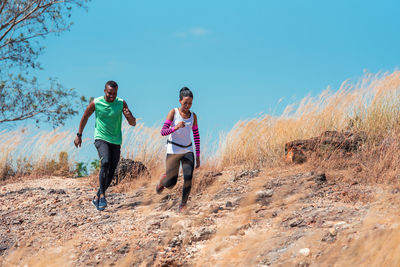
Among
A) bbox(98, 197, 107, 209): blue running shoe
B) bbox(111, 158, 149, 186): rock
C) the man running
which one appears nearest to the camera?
the man running

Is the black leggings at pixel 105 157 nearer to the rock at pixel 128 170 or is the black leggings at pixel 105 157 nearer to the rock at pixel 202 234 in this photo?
the rock at pixel 202 234

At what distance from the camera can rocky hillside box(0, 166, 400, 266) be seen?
420 cm

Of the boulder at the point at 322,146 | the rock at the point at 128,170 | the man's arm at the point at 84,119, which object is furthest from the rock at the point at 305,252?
the rock at the point at 128,170

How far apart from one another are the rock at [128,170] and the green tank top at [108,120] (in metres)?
2.99

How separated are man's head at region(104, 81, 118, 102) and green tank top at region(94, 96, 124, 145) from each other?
9cm

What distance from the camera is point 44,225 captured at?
6.96 meters

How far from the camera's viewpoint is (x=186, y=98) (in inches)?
240

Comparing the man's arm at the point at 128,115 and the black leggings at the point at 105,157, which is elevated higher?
the man's arm at the point at 128,115

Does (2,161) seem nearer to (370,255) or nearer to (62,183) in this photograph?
(62,183)

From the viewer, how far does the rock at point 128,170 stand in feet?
32.4

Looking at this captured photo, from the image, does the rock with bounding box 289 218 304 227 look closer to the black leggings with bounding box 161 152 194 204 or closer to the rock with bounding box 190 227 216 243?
the rock with bounding box 190 227 216 243

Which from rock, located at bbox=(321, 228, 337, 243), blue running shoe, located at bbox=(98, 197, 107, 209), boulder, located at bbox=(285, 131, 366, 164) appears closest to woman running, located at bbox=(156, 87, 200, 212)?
blue running shoe, located at bbox=(98, 197, 107, 209)

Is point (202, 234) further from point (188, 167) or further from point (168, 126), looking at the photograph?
point (168, 126)

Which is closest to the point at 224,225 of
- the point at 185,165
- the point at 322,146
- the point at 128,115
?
the point at 185,165
